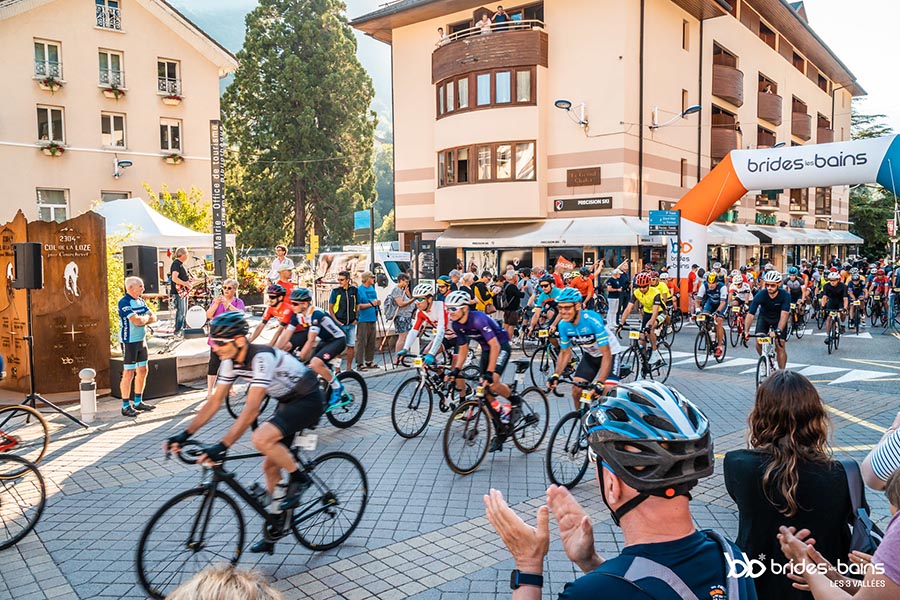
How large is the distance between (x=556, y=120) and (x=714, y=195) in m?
9.54

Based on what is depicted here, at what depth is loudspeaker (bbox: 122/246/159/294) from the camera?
15.6 meters

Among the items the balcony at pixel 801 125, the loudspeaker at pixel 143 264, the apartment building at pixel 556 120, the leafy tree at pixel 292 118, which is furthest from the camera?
the balcony at pixel 801 125

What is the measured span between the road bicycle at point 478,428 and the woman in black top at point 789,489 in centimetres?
447

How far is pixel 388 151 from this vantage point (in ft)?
452

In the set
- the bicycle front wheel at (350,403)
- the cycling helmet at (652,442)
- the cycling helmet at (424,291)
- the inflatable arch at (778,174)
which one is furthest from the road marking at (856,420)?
the inflatable arch at (778,174)

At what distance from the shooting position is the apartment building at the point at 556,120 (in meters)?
28.9

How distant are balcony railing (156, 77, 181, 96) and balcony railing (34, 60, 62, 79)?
444cm

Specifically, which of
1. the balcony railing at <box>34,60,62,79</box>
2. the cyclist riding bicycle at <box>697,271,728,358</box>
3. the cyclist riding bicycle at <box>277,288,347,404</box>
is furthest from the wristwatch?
the balcony railing at <box>34,60,62,79</box>

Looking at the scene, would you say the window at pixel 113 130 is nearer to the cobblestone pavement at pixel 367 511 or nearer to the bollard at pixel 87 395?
the cobblestone pavement at pixel 367 511

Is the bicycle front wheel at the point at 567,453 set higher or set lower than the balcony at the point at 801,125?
lower

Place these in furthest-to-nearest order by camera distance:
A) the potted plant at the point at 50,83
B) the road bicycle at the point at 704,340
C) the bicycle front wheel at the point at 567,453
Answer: the potted plant at the point at 50,83, the road bicycle at the point at 704,340, the bicycle front wheel at the point at 567,453

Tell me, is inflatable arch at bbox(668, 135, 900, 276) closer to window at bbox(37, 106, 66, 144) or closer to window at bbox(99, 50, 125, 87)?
window at bbox(99, 50, 125, 87)

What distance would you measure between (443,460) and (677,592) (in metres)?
6.33

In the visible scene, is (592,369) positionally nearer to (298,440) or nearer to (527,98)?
(298,440)
